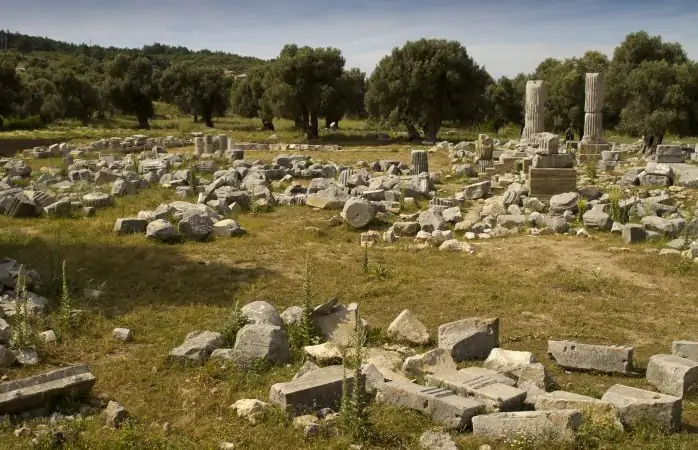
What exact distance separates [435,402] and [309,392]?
40.9 inches

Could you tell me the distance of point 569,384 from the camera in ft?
21.5

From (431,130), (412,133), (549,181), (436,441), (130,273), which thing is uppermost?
(431,130)

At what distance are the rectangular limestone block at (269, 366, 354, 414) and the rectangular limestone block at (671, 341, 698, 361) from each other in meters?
3.31

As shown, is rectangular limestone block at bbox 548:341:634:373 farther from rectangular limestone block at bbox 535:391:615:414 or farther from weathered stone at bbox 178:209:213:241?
weathered stone at bbox 178:209:213:241

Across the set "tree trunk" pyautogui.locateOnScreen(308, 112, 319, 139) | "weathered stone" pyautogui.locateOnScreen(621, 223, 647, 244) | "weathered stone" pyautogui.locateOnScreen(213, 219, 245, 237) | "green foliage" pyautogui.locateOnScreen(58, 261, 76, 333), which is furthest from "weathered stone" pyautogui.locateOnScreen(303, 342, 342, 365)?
"tree trunk" pyautogui.locateOnScreen(308, 112, 319, 139)

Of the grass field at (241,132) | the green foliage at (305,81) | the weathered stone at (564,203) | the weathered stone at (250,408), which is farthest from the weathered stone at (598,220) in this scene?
the green foliage at (305,81)

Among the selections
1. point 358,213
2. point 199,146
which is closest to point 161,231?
point 358,213

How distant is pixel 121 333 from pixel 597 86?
2409 centimetres

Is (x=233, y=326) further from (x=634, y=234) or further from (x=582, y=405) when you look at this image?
(x=634, y=234)

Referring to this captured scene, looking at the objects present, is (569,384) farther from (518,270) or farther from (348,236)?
(348,236)

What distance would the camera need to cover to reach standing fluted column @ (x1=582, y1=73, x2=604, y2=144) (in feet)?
89.7

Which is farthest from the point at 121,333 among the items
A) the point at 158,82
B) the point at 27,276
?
the point at 158,82

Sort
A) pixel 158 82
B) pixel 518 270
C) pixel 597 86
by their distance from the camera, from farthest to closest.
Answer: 1. pixel 158 82
2. pixel 597 86
3. pixel 518 270

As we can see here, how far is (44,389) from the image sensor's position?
576 centimetres
